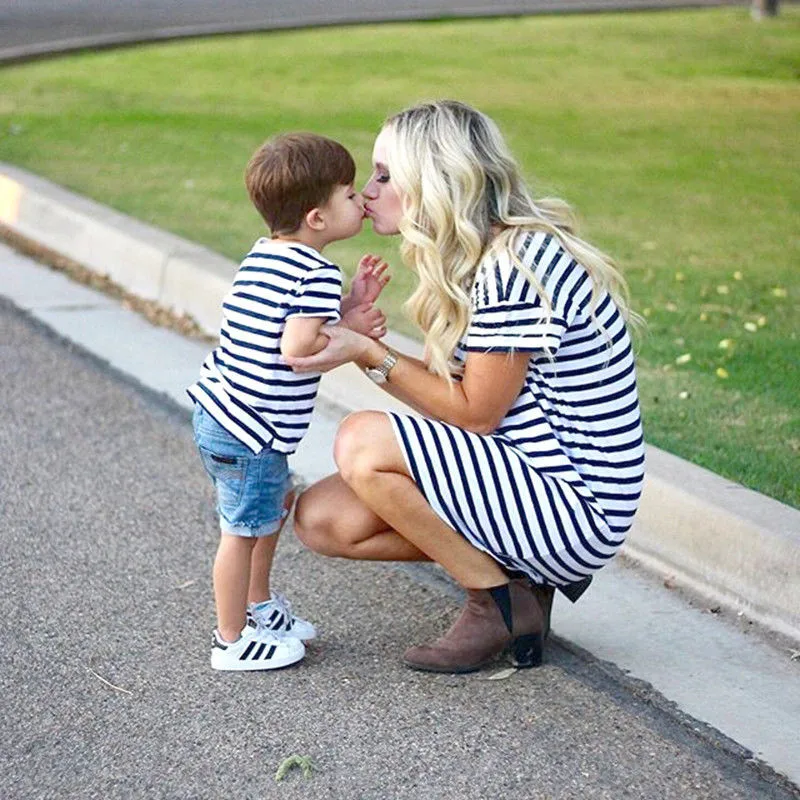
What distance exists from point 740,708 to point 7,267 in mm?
5190

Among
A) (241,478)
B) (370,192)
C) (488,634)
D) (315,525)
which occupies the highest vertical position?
(370,192)

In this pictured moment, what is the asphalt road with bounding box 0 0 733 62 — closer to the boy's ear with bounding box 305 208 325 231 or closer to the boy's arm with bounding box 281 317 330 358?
the boy's ear with bounding box 305 208 325 231

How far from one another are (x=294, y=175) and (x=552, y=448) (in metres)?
0.83

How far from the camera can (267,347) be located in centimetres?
371

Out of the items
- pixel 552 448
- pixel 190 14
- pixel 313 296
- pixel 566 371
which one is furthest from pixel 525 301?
pixel 190 14

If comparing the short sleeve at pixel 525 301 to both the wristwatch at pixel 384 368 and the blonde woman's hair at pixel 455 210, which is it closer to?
the blonde woman's hair at pixel 455 210

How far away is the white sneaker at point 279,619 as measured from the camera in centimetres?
401

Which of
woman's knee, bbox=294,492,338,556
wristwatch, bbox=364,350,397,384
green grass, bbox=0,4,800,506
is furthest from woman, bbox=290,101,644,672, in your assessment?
green grass, bbox=0,4,800,506

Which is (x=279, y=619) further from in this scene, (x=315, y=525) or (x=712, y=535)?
(x=712, y=535)

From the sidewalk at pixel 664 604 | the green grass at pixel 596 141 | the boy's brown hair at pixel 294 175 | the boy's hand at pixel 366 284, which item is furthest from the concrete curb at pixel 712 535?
the boy's brown hair at pixel 294 175

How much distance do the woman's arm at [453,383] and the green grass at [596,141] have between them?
2.14ft

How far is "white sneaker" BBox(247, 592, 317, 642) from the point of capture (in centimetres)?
401

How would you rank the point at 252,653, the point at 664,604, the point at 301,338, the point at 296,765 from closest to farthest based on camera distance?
the point at 296,765
the point at 301,338
the point at 252,653
the point at 664,604

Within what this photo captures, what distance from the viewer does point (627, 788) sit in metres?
3.35
